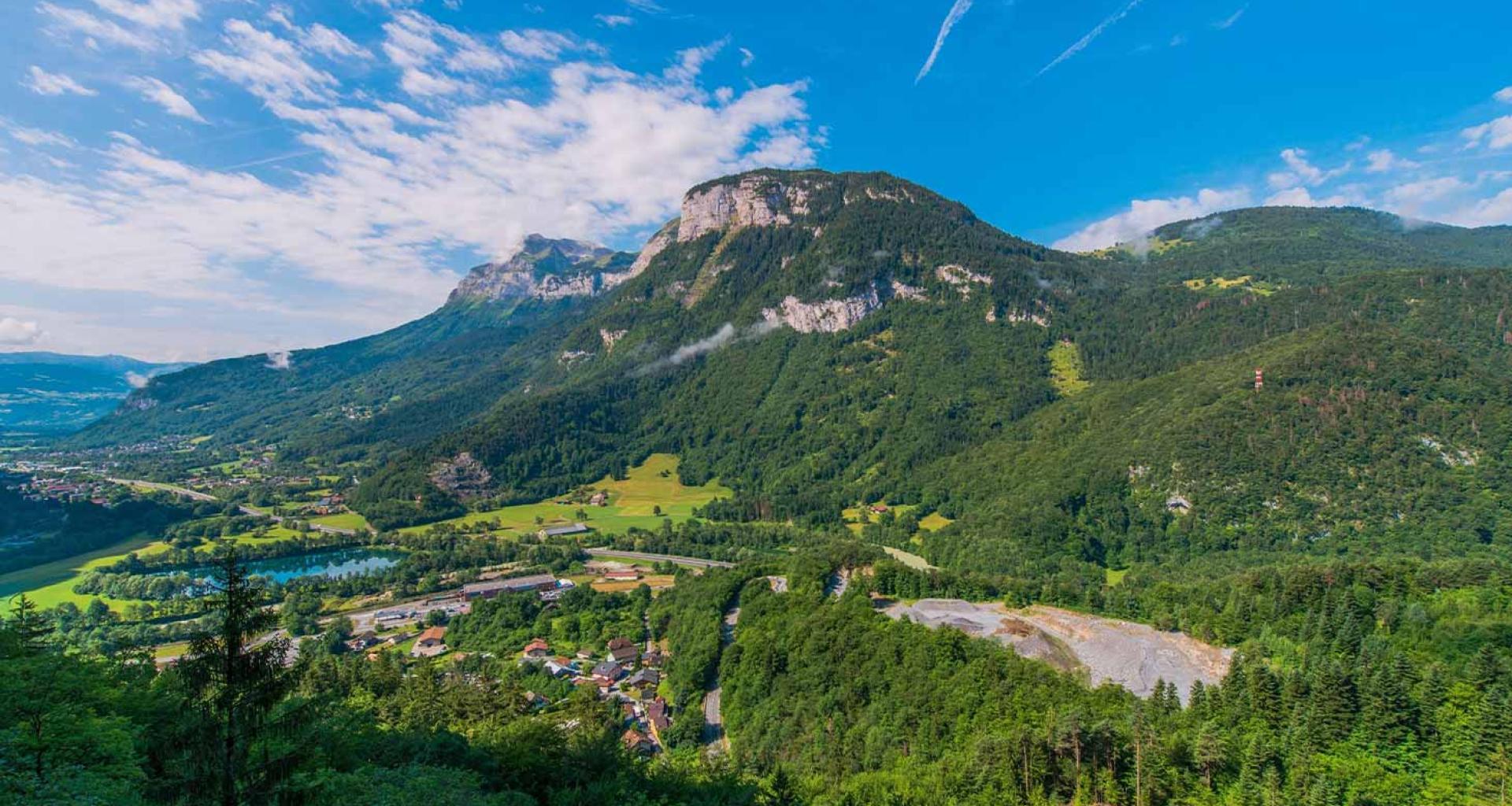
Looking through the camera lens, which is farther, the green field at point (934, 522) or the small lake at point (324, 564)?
the green field at point (934, 522)

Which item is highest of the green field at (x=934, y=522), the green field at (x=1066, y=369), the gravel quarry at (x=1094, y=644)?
the green field at (x=1066, y=369)

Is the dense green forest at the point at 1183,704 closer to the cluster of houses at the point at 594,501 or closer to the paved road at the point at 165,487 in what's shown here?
the cluster of houses at the point at 594,501

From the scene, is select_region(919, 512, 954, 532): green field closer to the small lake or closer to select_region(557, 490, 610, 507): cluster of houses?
select_region(557, 490, 610, 507): cluster of houses

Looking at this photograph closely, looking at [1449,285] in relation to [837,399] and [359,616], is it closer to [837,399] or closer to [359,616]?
[837,399]

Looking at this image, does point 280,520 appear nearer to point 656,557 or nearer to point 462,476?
point 462,476

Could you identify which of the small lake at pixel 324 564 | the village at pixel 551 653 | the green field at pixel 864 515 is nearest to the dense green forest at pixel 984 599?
the village at pixel 551 653

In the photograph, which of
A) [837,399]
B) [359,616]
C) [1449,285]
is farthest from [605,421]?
[1449,285]
